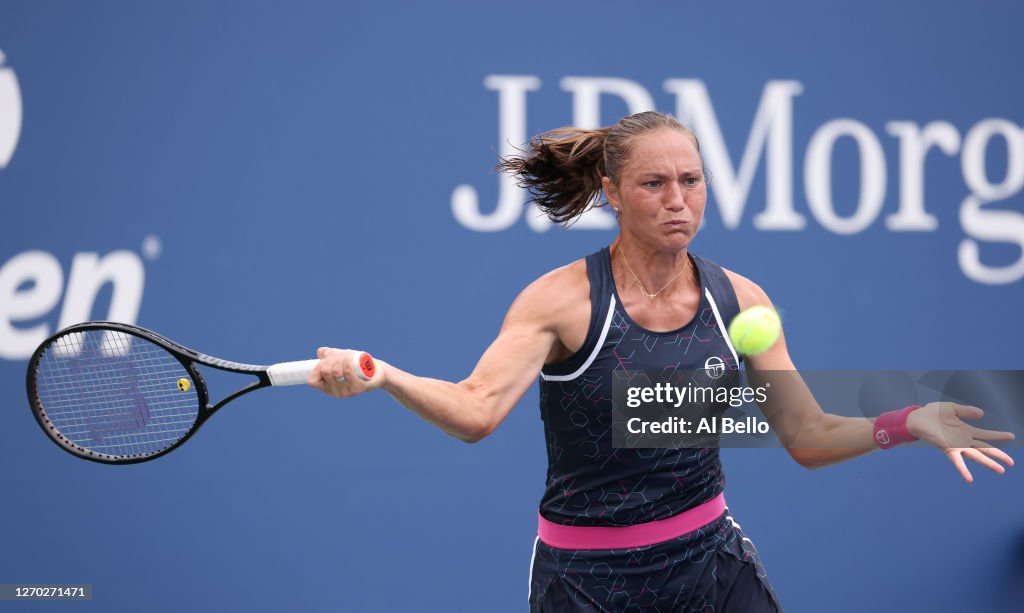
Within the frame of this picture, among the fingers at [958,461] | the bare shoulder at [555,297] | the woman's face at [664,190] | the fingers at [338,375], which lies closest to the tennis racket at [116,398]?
the fingers at [338,375]

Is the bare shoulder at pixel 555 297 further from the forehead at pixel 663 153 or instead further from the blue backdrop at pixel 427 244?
the blue backdrop at pixel 427 244

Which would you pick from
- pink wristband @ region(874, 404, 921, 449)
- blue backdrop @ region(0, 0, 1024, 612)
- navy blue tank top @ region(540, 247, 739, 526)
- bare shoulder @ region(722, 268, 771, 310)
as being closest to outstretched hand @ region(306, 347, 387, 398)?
navy blue tank top @ region(540, 247, 739, 526)

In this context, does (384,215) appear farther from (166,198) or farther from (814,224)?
(814,224)

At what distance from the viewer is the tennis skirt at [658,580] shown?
222 centimetres

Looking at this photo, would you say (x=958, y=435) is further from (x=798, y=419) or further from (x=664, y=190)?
(x=664, y=190)

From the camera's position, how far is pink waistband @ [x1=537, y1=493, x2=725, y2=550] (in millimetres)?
2223

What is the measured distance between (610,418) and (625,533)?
249 millimetres

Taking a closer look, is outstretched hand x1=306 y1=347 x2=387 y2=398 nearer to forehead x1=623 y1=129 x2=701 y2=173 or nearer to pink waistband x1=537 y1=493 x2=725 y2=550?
pink waistband x1=537 y1=493 x2=725 y2=550

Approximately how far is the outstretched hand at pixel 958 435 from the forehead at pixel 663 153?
678mm

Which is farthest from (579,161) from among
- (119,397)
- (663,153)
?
(119,397)

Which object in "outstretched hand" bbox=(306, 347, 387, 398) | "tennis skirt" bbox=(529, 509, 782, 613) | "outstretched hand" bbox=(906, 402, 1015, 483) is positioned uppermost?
"outstretched hand" bbox=(306, 347, 387, 398)

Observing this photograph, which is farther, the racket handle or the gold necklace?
the gold necklace

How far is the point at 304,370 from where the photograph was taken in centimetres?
194

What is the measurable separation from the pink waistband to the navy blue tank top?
0.01m
